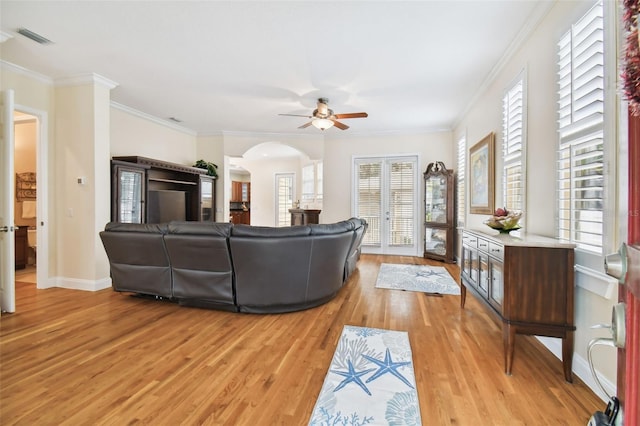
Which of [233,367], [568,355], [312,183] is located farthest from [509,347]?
[312,183]

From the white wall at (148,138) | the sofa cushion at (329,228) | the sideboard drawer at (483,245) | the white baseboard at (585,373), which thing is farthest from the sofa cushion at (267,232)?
the white wall at (148,138)

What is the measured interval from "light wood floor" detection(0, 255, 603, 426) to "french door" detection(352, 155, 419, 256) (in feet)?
10.9

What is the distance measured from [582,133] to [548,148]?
0.43 metres

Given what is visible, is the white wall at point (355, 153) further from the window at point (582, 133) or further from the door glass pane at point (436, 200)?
the window at point (582, 133)

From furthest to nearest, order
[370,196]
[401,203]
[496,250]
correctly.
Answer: [370,196] < [401,203] < [496,250]

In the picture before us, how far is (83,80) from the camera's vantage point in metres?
3.77

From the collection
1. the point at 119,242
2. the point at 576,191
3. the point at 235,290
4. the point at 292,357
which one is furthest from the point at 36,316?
the point at 576,191

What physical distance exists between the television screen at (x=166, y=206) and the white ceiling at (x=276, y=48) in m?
1.62

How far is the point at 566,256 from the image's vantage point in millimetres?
1855

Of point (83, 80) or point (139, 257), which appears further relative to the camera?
point (83, 80)

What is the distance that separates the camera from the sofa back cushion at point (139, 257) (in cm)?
312

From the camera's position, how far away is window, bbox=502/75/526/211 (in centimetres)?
274

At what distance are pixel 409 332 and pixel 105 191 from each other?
4247 mm

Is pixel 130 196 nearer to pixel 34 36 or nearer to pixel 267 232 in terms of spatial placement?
pixel 34 36
